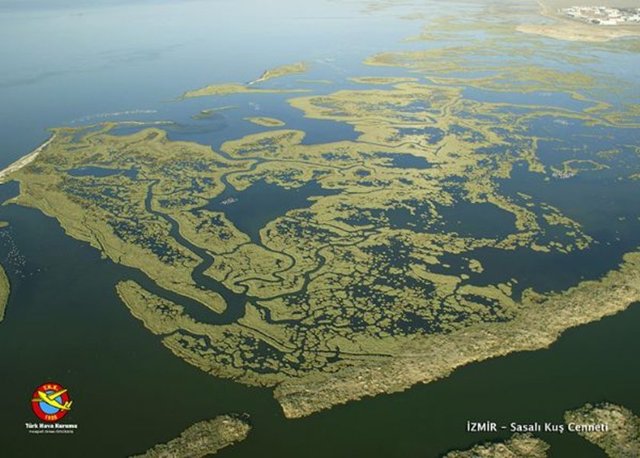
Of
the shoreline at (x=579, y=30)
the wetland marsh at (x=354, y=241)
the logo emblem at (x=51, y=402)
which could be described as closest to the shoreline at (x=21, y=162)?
the wetland marsh at (x=354, y=241)

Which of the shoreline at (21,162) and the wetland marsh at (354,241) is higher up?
the shoreline at (21,162)

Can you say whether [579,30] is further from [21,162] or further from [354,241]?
[21,162]

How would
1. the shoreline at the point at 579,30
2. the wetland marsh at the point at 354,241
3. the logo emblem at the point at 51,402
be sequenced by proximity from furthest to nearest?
the shoreline at the point at 579,30 < the wetland marsh at the point at 354,241 < the logo emblem at the point at 51,402

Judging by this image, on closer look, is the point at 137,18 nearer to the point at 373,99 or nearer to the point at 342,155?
the point at 373,99

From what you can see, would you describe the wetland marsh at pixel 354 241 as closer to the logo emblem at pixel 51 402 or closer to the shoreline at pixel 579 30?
the logo emblem at pixel 51 402

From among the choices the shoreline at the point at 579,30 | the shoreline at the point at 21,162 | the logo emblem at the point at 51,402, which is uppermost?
the shoreline at the point at 579,30

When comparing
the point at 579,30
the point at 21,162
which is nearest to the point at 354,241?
the point at 21,162

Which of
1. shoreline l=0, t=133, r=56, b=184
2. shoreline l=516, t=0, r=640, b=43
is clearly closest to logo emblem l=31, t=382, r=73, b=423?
shoreline l=0, t=133, r=56, b=184

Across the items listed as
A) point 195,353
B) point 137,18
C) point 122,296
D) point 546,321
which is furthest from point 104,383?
point 137,18
